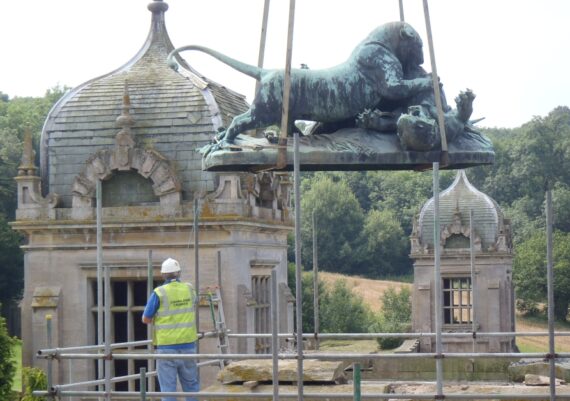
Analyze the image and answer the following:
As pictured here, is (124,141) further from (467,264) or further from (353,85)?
(467,264)

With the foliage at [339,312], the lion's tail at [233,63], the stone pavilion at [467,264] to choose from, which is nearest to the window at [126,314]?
the lion's tail at [233,63]

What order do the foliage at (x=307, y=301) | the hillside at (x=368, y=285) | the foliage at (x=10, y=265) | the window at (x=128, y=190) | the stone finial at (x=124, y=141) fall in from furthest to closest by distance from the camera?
1. the hillside at (x=368, y=285)
2. the foliage at (x=10, y=265)
3. the foliage at (x=307, y=301)
4. the window at (x=128, y=190)
5. the stone finial at (x=124, y=141)

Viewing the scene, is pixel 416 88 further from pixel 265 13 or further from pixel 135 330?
pixel 135 330

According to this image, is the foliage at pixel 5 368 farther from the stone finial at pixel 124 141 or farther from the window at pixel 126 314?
the stone finial at pixel 124 141

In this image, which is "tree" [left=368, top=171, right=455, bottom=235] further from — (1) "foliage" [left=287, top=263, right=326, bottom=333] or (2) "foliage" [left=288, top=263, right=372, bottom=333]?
(1) "foliage" [left=287, top=263, right=326, bottom=333]

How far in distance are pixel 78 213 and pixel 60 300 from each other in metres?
2.22

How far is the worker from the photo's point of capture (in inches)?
679

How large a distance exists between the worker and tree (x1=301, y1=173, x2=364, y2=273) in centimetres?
8197

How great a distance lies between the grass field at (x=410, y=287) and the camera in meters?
75.5

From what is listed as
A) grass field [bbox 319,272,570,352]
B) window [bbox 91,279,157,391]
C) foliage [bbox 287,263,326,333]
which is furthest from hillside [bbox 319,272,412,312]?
window [bbox 91,279,157,391]

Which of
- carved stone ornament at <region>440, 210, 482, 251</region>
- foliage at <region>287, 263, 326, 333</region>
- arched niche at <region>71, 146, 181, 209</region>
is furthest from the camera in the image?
foliage at <region>287, 263, 326, 333</region>

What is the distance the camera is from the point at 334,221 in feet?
349

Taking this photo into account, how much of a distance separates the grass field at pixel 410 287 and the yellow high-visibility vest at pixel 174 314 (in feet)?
179

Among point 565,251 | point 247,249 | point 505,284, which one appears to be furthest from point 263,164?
point 565,251
